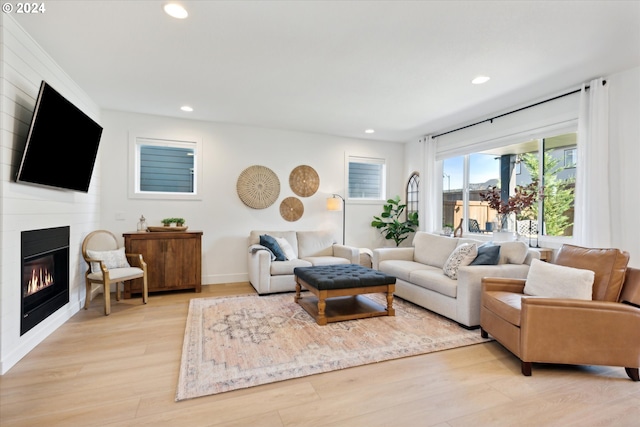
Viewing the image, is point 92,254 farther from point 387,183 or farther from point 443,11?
point 387,183

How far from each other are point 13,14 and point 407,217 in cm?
585

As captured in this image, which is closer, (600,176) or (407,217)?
(600,176)

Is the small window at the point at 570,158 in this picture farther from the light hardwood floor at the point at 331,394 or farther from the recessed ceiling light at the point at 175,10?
the recessed ceiling light at the point at 175,10

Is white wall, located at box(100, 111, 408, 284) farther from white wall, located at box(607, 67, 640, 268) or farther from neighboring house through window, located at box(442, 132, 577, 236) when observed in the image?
white wall, located at box(607, 67, 640, 268)

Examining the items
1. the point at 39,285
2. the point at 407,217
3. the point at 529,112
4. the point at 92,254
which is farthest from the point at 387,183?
the point at 39,285

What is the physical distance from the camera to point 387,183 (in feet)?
20.7

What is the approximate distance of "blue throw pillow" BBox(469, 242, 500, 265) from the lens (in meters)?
3.38

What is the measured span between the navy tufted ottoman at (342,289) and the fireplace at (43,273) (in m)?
2.49

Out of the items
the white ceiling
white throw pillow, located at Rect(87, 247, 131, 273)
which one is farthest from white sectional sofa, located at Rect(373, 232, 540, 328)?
white throw pillow, located at Rect(87, 247, 131, 273)

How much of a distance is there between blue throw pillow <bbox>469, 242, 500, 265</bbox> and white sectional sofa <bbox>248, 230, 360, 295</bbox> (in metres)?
1.84

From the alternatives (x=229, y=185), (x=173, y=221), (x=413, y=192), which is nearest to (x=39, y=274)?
(x=173, y=221)

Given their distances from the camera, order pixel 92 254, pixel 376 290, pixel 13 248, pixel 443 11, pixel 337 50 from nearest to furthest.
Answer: pixel 443 11 → pixel 13 248 → pixel 337 50 → pixel 376 290 → pixel 92 254

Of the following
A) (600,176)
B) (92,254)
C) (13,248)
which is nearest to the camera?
(13,248)

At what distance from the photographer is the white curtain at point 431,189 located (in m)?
5.52
